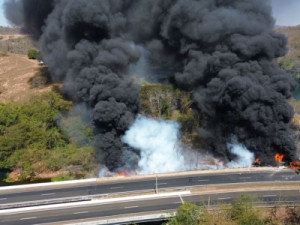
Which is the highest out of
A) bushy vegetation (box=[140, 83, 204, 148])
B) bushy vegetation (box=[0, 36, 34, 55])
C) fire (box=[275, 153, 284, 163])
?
bushy vegetation (box=[0, 36, 34, 55])

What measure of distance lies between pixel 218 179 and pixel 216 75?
14036mm

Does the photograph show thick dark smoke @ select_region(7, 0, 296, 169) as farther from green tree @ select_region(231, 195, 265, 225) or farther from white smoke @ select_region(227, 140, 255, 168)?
green tree @ select_region(231, 195, 265, 225)

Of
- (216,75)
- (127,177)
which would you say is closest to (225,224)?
(127,177)

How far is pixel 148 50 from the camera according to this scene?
49156 mm

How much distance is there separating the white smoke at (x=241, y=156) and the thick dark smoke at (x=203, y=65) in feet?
2.98

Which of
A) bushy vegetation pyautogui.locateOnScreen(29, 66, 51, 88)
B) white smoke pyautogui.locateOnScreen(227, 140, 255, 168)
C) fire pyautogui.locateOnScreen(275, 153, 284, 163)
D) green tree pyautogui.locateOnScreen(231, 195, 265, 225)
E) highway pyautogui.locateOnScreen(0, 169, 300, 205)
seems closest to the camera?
green tree pyautogui.locateOnScreen(231, 195, 265, 225)

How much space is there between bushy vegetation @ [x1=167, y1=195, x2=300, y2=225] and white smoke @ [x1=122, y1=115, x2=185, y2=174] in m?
10.1

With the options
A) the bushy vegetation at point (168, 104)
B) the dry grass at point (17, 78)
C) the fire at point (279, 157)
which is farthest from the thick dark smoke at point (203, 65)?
the dry grass at point (17, 78)

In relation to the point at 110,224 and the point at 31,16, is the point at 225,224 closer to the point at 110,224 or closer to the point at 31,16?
→ the point at 110,224

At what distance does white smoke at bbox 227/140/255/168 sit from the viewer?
113 ft

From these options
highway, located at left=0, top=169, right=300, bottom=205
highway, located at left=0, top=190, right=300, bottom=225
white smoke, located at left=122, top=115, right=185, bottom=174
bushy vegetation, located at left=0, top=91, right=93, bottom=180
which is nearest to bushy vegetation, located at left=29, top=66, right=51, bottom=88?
bushy vegetation, located at left=0, top=91, right=93, bottom=180

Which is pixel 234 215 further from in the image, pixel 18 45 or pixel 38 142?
pixel 18 45

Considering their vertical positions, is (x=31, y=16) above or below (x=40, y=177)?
above

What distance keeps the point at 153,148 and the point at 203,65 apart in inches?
534
